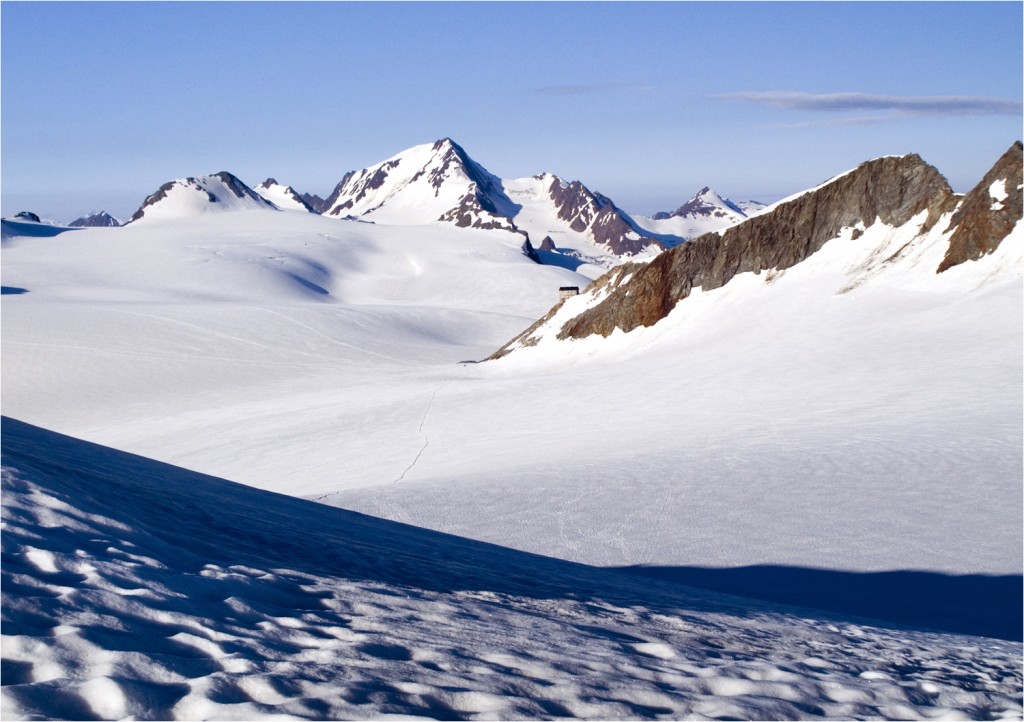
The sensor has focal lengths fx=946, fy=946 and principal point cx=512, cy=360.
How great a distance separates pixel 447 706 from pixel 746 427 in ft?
42.6

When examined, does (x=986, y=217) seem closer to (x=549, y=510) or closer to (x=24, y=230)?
(x=549, y=510)

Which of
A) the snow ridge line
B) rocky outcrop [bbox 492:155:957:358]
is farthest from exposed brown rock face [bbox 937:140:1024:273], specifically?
the snow ridge line

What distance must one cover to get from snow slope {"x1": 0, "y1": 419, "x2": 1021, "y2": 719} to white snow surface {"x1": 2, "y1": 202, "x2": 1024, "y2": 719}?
0.02 m

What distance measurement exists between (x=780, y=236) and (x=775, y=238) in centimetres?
16

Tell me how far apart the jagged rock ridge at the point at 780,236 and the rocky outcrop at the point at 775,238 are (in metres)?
0.03

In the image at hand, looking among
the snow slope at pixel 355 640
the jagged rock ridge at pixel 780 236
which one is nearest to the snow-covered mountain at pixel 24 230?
the jagged rock ridge at pixel 780 236

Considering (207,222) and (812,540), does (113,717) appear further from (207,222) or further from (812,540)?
(207,222)

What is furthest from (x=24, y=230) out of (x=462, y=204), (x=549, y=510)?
(x=549, y=510)

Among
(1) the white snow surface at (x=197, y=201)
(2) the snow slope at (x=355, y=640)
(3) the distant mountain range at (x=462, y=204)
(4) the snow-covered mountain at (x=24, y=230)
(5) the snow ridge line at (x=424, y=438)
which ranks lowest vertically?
(2) the snow slope at (x=355, y=640)

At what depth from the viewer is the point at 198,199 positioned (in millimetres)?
98250

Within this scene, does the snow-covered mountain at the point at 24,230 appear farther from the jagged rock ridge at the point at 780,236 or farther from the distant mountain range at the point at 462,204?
the jagged rock ridge at the point at 780,236

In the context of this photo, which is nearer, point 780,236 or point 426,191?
point 780,236

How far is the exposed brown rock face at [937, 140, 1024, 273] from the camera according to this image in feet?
79.6

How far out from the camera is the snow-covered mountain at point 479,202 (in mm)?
138500
